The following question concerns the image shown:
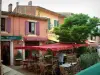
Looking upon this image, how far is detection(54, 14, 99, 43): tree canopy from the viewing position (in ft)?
74.1

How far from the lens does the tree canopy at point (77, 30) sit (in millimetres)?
22578

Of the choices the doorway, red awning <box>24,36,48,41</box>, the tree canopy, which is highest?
the tree canopy

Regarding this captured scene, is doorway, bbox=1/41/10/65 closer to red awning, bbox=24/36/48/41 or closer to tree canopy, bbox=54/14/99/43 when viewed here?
red awning, bbox=24/36/48/41

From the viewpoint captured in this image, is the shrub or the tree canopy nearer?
the shrub

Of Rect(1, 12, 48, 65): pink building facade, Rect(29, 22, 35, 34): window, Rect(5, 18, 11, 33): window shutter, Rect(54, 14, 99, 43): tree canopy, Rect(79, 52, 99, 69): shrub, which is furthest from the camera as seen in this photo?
Rect(29, 22, 35, 34): window

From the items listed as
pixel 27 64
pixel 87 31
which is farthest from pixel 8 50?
pixel 87 31

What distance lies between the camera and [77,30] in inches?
888

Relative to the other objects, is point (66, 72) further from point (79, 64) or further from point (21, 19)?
point (21, 19)

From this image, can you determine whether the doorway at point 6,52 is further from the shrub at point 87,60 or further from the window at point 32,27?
the shrub at point 87,60

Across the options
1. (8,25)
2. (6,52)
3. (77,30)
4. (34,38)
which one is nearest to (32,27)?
(34,38)

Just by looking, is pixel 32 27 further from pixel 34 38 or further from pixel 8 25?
pixel 8 25

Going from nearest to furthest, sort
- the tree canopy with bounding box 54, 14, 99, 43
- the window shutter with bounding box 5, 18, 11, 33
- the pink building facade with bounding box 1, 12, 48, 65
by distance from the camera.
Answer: the tree canopy with bounding box 54, 14, 99, 43
the pink building facade with bounding box 1, 12, 48, 65
the window shutter with bounding box 5, 18, 11, 33

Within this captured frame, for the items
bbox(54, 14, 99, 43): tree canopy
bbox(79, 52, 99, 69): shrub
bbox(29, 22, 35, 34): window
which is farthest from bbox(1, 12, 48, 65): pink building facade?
bbox(79, 52, 99, 69): shrub

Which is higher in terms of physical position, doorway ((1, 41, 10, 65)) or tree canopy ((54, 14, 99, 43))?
tree canopy ((54, 14, 99, 43))
